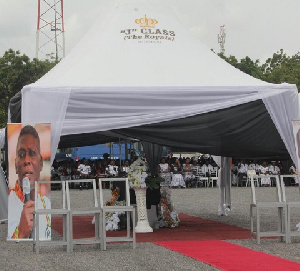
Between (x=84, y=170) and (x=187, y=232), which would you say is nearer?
(x=187, y=232)

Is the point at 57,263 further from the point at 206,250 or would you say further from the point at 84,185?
the point at 84,185

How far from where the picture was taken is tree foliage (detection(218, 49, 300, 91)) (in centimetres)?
5247

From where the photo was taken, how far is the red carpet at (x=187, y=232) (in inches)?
520

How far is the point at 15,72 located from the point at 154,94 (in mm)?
39580

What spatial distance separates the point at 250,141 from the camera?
14742 millimetres

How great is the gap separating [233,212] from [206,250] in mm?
8250

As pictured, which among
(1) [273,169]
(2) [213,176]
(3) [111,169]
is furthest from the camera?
(2) [213,176]

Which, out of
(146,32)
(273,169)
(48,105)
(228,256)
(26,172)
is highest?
(146,32)

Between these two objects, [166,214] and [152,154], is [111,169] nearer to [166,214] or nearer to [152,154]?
[152,154]

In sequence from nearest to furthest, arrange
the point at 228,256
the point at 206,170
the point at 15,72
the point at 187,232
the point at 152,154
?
the point at 228,256, the point at 187,232, the point at 152,154, the point at 206,170, the point at 15,72

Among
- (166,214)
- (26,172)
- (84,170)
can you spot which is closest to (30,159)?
(26,172)

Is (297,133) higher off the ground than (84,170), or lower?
higher

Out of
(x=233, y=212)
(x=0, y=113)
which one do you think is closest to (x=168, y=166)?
(x=233, y=212)

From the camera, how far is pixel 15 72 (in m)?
51.1
